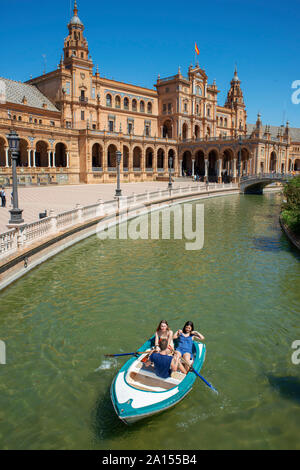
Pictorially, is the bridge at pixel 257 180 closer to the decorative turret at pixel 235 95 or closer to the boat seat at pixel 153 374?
the decorative turret at pixel 235 95

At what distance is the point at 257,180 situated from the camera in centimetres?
5050

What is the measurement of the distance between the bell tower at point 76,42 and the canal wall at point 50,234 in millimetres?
34191

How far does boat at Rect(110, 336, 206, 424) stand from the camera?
5.35 metres

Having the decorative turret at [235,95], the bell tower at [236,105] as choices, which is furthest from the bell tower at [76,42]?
the decorative turret at [235,95]

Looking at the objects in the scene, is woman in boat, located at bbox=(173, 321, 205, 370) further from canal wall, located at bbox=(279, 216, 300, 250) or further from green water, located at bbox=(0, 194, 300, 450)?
canal wall, located at bbox=(279, 216, 300, 250)

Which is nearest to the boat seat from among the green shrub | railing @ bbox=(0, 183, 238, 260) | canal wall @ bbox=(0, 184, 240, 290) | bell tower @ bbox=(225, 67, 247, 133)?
canal wall @ bbox=(0, 184, 240, 290)

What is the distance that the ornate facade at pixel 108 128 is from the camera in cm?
4509

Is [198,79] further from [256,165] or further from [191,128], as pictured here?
[256,165]

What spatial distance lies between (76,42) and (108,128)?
524 inches

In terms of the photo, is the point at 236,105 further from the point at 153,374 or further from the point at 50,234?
the point at 153,374

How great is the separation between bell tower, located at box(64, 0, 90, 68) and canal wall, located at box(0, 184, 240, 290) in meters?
34.2

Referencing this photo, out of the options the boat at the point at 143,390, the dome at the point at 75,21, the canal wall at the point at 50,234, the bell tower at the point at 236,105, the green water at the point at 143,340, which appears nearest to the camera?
the boat at the point at 143,390

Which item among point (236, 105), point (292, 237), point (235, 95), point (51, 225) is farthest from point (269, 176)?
point (235, 95)

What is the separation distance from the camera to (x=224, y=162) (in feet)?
244
